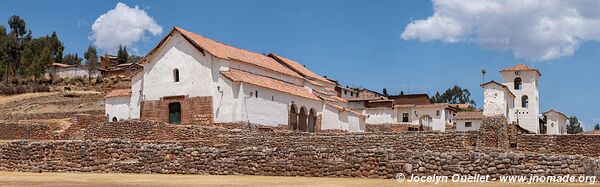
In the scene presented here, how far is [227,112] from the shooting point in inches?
1435

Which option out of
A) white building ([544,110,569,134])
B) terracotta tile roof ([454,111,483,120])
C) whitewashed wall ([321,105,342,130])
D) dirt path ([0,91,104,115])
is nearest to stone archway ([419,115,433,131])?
terracotta tile roof ([454,111,483,120])

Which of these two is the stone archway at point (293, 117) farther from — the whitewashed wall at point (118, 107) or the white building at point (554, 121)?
the white building at point (554, 121)

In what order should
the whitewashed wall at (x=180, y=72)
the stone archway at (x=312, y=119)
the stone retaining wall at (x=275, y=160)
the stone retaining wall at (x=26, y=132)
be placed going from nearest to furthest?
1. the stone retaining wall at (x=275, y=160)
2. the stone retaining wall at (x=26, y=132)
3. the whitewashed wall at (x=180, y=72)
4. the stone archway at (x=312, y=119)

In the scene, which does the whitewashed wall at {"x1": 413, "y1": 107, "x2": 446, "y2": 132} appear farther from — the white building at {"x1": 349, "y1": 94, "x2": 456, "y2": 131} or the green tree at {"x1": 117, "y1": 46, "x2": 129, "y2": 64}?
the green tree at {"x1": 117, "y1": 46, "x2": 129, "y2": 64}

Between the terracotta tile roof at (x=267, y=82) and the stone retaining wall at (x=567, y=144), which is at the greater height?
the terracotta tile roof at (x=267, y=82)

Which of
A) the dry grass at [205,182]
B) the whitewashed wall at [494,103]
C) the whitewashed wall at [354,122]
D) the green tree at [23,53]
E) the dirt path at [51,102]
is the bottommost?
the dry grass at [205,182]

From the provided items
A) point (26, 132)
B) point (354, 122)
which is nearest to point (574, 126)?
point (354, 122)

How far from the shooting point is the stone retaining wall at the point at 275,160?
53.3 ft

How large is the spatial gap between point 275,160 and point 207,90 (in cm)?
1925

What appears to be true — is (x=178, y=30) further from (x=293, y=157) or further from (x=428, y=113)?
(x=428, y=113)

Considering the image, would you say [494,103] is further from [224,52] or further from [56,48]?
[56,48]

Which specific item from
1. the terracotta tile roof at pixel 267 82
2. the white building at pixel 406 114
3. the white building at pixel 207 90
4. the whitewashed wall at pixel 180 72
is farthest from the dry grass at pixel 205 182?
the white building at pixel 406 114

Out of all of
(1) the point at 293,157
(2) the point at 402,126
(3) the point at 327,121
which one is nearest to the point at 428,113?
(2) the point at 402,126

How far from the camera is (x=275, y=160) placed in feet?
61.4
